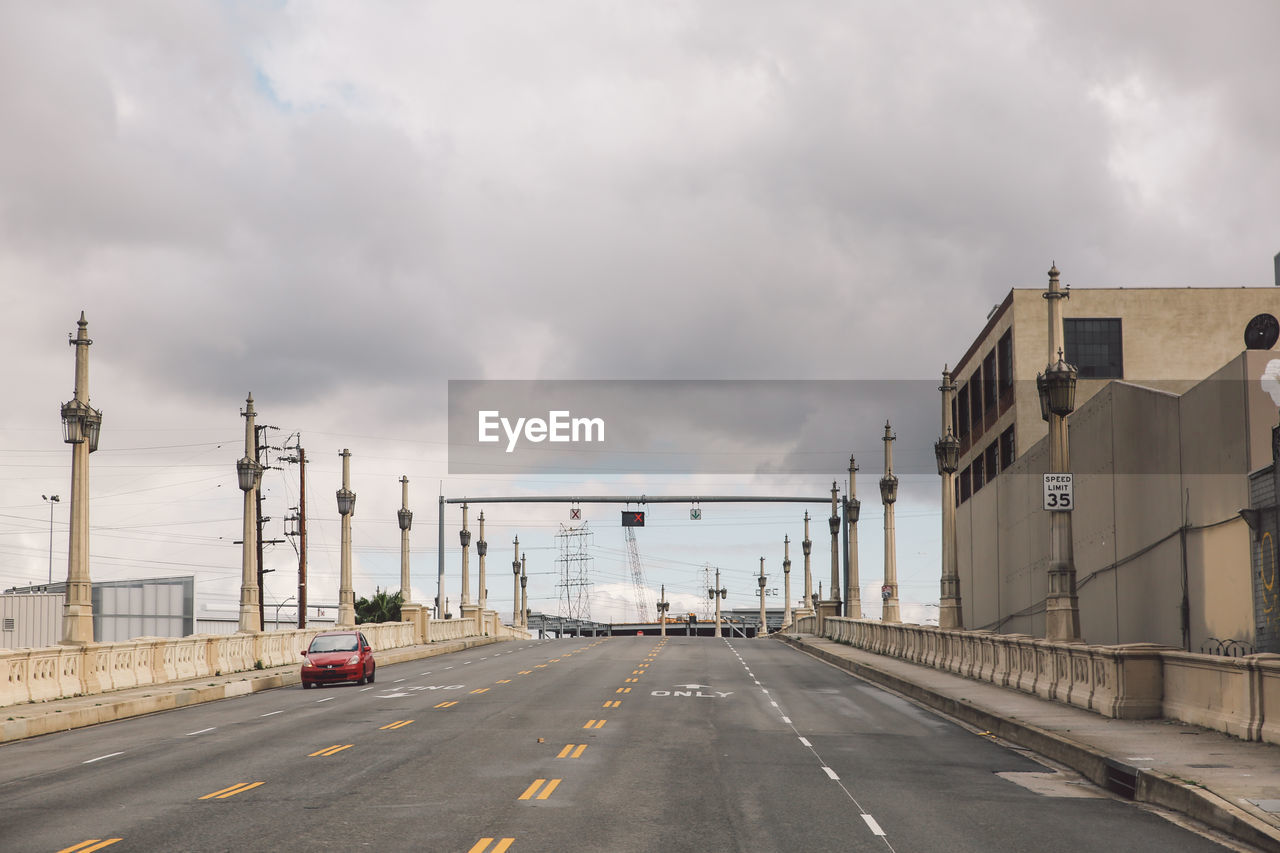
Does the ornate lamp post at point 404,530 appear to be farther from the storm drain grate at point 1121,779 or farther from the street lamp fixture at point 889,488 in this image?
the storm drain grate at point 1121,779

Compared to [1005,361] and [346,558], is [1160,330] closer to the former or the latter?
[1005,361]

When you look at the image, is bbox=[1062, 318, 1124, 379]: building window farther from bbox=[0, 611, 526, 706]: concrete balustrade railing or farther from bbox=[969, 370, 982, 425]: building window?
bbox=[0, 611, 526, 706]: concrete balustrade railing

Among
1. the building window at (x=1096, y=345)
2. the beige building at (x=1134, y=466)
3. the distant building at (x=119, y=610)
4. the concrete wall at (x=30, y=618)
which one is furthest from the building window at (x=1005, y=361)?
the concrete wall at (x=30, y=618)

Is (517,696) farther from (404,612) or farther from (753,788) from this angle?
(404,612)

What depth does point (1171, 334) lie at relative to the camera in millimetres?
60500

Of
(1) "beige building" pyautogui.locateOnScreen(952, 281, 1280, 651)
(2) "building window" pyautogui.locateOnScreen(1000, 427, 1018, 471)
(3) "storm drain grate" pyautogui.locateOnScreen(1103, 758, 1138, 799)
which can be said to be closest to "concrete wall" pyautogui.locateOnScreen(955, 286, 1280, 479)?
(1) "beige building" pyautogui.locateOnScreen(952, 281, 1280, 651)

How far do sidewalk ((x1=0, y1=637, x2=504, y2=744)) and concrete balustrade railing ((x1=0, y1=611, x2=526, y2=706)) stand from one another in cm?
29

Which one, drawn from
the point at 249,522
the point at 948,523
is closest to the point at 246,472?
the point at 249,522

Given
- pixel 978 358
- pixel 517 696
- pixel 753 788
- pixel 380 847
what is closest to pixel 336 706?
pixel 517 696

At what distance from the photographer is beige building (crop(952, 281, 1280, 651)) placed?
2730cm

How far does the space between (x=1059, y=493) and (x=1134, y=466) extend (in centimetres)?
896

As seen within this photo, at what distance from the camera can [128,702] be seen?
2816cm

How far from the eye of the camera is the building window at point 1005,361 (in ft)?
210

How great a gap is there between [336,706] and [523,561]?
259ft
